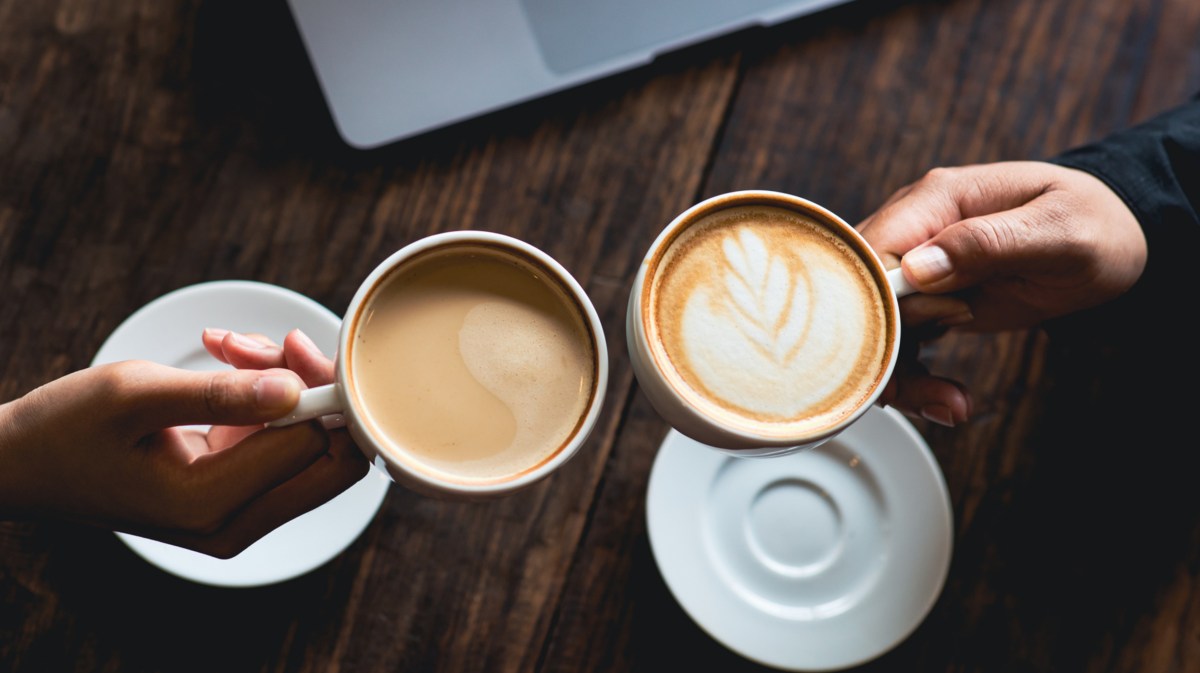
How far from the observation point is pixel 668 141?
123 cm

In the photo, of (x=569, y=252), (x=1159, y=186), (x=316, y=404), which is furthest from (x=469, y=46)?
(x=1159, y=186)


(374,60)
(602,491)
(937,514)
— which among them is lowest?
(937,514)

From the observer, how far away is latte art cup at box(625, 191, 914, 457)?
786mm

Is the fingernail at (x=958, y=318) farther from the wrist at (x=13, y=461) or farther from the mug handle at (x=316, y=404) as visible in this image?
the wrist at (x=13, y=461)

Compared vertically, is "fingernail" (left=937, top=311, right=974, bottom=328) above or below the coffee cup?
below

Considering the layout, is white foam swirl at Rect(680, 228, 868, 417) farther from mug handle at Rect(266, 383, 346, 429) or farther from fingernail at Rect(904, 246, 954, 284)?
mug handle at Rect(266, 383, 346, 429)

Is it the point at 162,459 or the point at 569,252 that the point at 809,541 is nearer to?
the point at 569,252

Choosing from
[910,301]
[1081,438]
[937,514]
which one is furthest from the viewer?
[1081,438]

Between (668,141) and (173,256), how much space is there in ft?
2.31

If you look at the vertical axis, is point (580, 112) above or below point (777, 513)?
above

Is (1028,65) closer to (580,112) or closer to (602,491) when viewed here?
(580,112)

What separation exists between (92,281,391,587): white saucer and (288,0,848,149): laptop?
26cm

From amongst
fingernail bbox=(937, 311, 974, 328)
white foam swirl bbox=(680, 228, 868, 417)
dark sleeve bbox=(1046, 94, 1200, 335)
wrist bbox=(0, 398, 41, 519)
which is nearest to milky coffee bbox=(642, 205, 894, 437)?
white foam swirl bbox=(680, 228, 868, 417)

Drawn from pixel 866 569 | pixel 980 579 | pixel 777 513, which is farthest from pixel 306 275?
pixel 980 579
